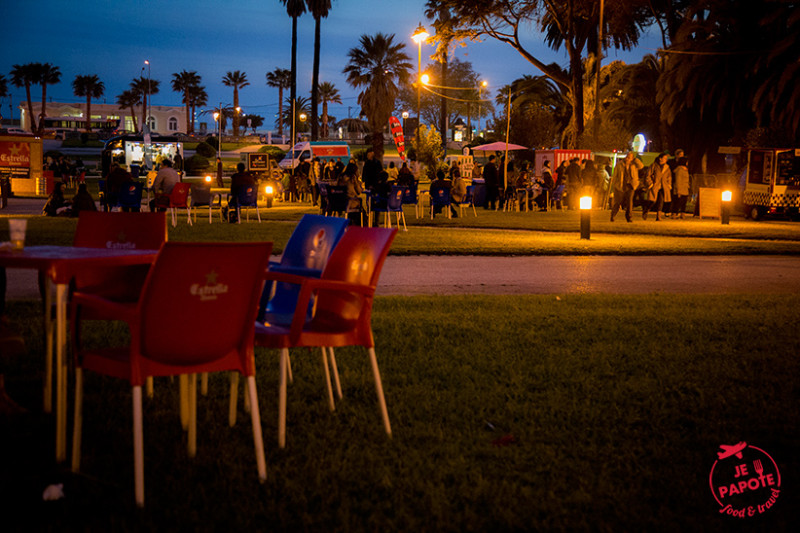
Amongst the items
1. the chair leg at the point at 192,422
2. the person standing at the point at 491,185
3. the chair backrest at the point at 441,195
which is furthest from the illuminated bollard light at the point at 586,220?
the chair leg at the point at 192,422

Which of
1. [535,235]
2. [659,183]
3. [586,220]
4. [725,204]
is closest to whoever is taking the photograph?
[586,220]

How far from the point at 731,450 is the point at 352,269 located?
235 cm

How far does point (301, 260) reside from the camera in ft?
17.8

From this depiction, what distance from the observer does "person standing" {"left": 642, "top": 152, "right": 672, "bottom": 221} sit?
21.4 metres

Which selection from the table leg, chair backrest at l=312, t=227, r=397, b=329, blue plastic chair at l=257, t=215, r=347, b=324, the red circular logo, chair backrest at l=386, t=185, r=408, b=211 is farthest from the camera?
chair backrest at l=386, t=185, r=408, b=211

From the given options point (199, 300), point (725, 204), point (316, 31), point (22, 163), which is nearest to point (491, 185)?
point (725, 204)

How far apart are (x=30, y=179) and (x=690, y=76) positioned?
1031 inches

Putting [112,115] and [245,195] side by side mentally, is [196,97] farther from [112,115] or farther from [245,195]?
[245,195]

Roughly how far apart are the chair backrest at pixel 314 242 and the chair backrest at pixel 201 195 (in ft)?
43.5

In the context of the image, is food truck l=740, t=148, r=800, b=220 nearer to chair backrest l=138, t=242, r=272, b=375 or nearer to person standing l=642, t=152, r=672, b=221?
person standing l=642, t=152, r=672, b=221

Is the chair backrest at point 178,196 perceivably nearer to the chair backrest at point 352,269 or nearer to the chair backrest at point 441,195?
the chair backrest at point 441,195

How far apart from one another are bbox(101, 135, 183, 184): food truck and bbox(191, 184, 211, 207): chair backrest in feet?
89.5

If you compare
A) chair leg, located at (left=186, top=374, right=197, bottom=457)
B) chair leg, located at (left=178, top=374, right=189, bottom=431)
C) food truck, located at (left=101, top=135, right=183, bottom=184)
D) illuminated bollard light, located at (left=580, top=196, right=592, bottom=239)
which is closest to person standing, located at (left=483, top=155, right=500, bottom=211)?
illuminated bollard light, located at (left=580, top=196, right=592, bottom=239)

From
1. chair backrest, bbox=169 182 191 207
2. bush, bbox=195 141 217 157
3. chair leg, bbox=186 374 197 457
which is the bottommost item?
chair leg, bbox=186 374 197 457
